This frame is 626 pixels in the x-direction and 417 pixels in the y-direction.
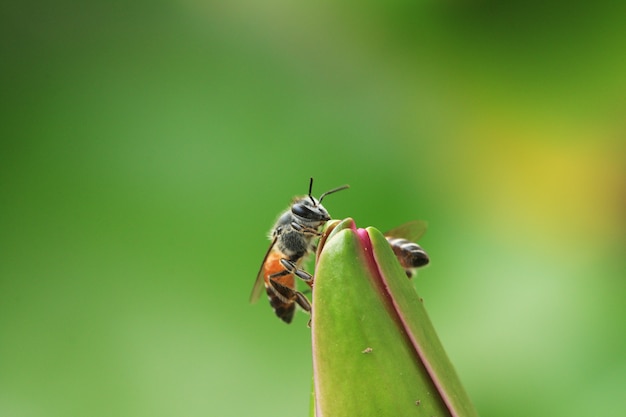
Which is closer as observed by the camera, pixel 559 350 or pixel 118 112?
pixel 559 350

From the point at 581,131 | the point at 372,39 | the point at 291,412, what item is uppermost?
the point at 372,39

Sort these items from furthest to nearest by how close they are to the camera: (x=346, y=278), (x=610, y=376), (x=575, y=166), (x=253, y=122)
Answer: (x=253, y=122), (x=575, y=166), (x=610, y=376), (x=346, y=278)

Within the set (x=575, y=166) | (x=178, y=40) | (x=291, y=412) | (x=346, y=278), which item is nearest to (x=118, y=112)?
(x=178, y=40)

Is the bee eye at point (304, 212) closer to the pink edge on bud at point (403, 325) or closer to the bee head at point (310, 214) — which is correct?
the bee head at point (310, 214)

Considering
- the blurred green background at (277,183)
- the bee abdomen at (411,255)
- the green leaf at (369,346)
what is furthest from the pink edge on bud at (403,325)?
the blurred green background at (277,183)

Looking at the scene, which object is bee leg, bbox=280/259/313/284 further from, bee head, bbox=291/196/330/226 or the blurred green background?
the blurred green background

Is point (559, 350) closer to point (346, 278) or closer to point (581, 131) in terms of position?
point (581, 131)

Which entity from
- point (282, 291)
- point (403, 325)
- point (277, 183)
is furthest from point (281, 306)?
point (277, 183)

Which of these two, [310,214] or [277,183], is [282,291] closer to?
[310,214]
